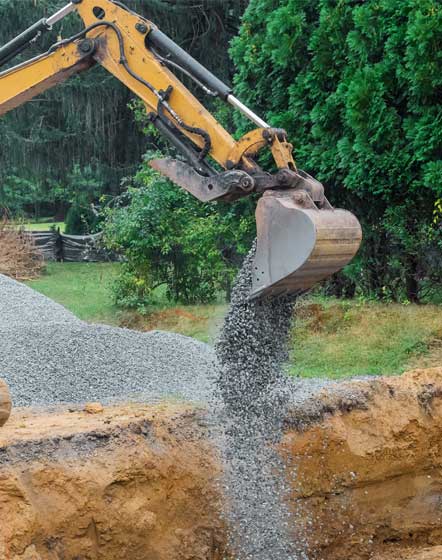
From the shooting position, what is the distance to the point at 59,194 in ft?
82.5

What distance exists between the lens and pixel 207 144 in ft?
18.9

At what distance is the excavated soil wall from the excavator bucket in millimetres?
1024

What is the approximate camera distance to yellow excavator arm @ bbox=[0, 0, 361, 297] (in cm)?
533

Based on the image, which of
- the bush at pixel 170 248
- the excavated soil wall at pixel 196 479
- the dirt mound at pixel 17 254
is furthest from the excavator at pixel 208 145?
the dirt mound at pixel 17 254

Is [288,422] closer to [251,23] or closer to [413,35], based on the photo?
[413,35]

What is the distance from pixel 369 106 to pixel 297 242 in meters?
4.95

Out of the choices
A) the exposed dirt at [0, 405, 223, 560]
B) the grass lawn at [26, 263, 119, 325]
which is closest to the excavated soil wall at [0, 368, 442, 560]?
the exposed dirt at [0, 405, 223, 560]

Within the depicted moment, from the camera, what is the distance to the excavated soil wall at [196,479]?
491 cm

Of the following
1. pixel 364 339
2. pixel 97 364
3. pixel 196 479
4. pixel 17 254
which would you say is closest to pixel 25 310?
pixel 97 364

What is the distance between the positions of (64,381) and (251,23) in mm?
5211

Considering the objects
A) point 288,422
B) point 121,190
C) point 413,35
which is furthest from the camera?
point 121,190

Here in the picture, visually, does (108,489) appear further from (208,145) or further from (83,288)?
(83,288)

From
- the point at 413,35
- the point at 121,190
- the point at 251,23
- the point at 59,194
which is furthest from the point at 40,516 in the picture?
the point at 59,194

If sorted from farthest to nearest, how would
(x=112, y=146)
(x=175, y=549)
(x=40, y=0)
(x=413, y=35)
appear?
(x=112, y=146), (x=40, y=0), (x=413, y=35), (x=175, y=549)
